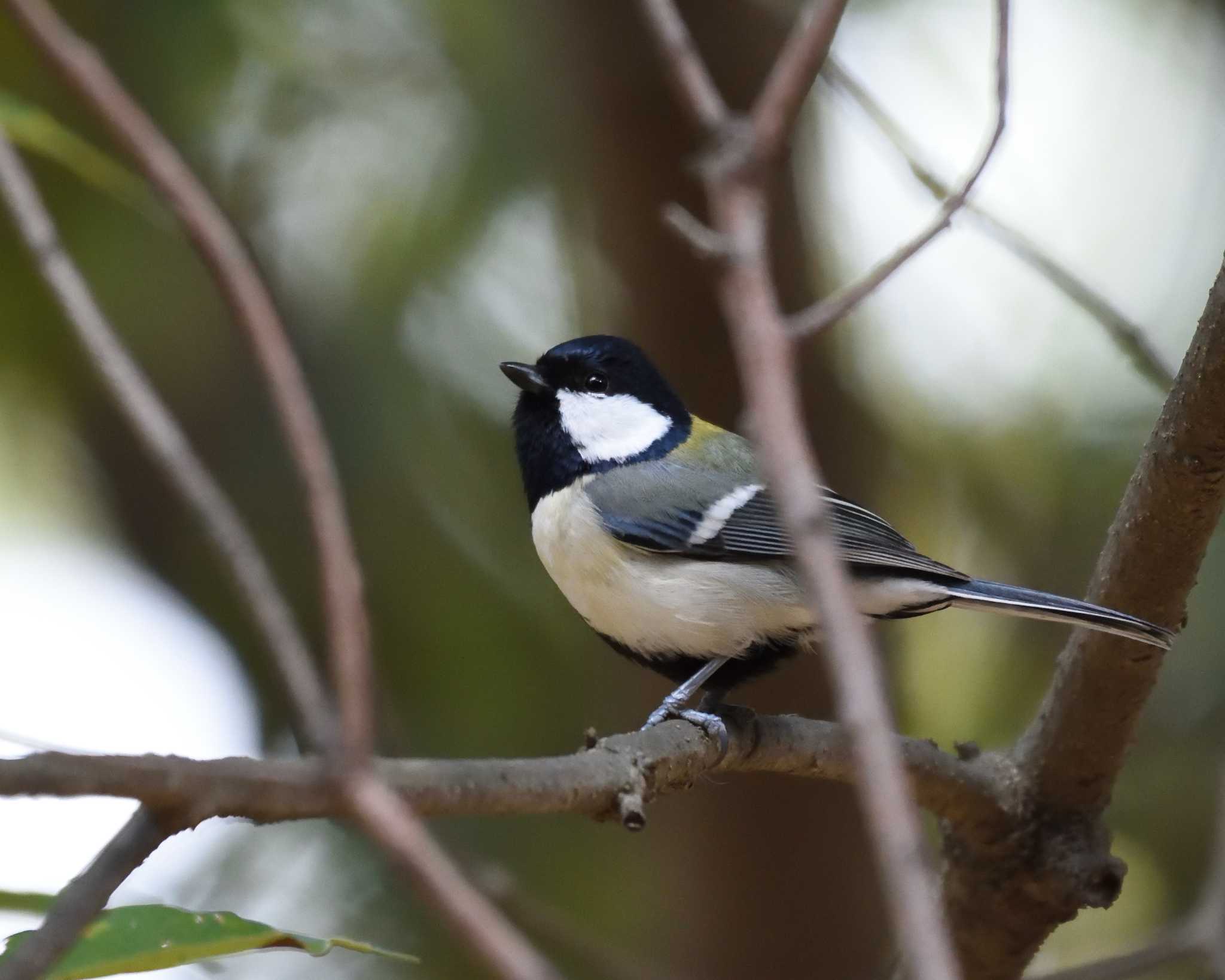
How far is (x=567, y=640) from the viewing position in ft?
13.4

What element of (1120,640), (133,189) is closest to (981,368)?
(1120,640)

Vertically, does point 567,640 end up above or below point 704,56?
below

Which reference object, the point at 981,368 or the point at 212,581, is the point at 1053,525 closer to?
the point at 981,368

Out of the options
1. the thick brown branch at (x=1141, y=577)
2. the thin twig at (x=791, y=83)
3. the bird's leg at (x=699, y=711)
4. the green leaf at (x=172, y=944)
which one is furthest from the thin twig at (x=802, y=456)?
the bird's leg at (x=699, y=711)

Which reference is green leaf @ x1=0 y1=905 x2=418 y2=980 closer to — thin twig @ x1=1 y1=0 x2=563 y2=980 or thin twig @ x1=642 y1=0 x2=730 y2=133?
thin twig @ x1=1 y1=0 x2=563 y2=980

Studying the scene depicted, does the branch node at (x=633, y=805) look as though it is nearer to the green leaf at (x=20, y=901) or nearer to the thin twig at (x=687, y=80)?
the green leaf at (x=20, y=901)

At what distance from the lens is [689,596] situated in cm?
242

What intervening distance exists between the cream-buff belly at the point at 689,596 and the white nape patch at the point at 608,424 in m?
0.24

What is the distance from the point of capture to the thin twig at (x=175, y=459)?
0.62 metres

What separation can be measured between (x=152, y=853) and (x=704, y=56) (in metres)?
2.77

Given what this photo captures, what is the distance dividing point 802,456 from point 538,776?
80cm

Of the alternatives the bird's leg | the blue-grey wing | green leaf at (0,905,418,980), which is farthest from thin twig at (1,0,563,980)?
the blue-grey wing

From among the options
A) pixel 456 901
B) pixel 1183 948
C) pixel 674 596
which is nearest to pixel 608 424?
pixel 674 596

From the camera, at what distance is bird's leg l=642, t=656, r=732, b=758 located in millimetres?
2027
